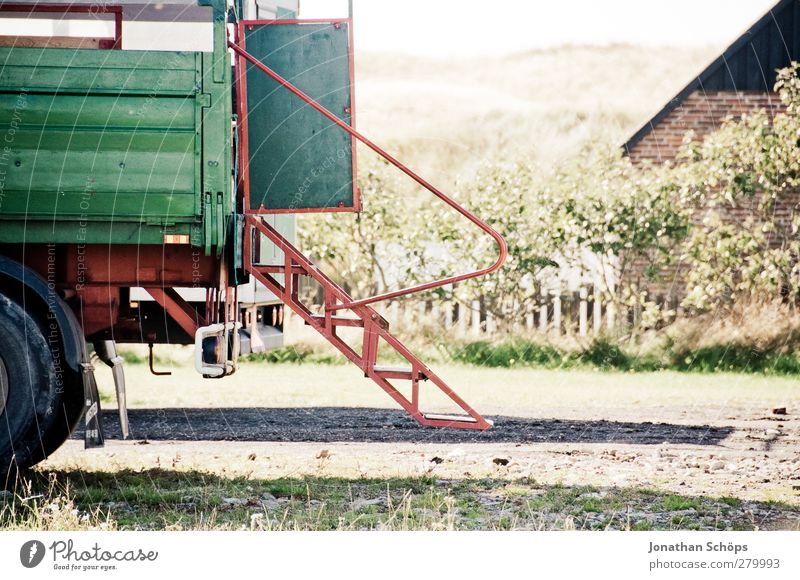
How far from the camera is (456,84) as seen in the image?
29.2 metres

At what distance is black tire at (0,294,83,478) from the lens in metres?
5.08

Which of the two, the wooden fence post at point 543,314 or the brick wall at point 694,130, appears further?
the wooden fence post at point 543,314

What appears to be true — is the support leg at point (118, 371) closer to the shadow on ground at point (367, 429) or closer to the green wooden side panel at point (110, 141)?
the green wooden side panel at point (110, 141)

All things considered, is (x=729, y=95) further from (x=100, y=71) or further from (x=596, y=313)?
(x=100, y=71)

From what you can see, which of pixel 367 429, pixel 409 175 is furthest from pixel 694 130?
Result: pixel 409 175

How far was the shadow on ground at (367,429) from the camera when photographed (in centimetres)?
713

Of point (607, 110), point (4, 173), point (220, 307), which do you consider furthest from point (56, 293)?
point (607, 110)

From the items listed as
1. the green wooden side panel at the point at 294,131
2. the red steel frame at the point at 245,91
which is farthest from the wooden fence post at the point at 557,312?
the red steel frame at the point at 245,91

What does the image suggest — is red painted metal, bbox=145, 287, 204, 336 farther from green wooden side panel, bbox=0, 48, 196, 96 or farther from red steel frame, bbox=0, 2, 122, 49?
red steel frame, bbox=0, 2, 122, 49

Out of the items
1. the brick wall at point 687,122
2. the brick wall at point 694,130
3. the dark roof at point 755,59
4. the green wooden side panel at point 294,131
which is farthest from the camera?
the brick wall at point 687,122

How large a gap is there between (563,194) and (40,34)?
19.3ft

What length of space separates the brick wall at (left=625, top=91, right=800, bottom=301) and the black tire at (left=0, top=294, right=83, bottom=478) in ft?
20.6

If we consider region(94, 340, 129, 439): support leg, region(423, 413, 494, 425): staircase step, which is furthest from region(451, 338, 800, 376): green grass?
region(94, 340, 129, 439): support leg

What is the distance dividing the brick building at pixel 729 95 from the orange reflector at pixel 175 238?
5.18 metres
